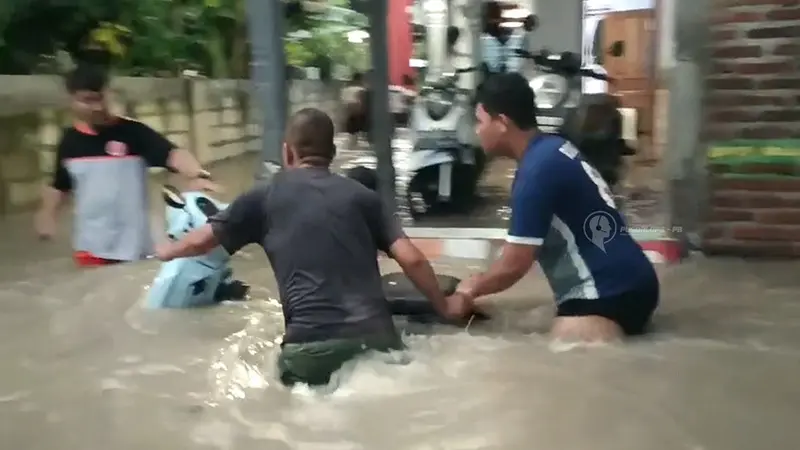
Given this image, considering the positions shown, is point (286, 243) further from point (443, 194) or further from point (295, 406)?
point (443, 194)

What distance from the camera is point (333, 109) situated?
178 inches

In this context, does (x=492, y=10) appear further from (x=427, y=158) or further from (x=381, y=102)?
(x=381, y=102)

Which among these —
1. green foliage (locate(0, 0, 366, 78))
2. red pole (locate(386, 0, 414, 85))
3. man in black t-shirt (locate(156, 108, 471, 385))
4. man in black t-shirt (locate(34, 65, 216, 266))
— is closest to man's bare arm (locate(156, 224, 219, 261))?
man in black t-shirt (locate(156, 108, 471, 385))

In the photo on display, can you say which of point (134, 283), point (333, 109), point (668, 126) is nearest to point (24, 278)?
point (134, 283)

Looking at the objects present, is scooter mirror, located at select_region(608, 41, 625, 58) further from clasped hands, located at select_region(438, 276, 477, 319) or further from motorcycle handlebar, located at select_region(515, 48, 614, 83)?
clasped hands, located at select_region(438, 276, 477, 319)

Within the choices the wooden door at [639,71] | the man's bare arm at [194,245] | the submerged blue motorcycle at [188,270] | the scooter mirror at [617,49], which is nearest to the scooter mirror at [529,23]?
the wooden door at [639,71]

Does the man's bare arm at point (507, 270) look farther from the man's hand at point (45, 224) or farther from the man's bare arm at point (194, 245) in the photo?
the man's hand at point (45, 224)

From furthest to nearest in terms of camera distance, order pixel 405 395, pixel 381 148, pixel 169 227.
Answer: pixel 381 148 < pixel 169 227 < pixel 405 395

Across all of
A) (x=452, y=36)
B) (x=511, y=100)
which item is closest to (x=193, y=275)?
(x=511, y=100)

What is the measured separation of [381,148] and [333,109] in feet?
1.07

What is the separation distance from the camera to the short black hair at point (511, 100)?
8.77 feet

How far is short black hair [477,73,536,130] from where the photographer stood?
8.77 feet

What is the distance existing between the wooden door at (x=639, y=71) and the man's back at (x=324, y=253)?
91.7 inches

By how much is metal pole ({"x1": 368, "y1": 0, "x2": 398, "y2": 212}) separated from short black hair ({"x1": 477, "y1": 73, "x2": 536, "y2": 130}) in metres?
1.57
